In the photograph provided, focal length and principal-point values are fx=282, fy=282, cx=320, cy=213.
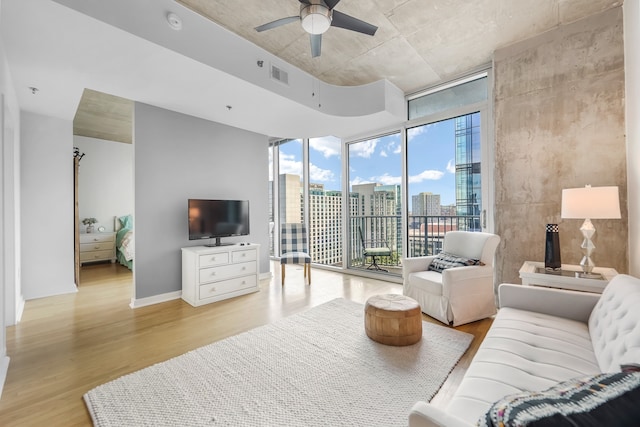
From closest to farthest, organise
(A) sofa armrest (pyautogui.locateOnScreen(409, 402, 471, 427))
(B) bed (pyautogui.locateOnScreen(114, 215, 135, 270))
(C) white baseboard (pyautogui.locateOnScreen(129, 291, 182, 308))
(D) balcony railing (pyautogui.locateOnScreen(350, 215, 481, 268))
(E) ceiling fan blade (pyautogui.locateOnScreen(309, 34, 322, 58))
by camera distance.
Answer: (A) sofa armrest (pyautogui.locateOnScreen(409, 402, 471, 427)) → (E) ceiling fan blade (pyautogui.locateOnScreen(309, 34, 322, 58)) → (C) white baseboard (pyautogui.locateOnScreen(129, 291, 182, 308)) → (D) balcony railing (pyautogui.locateOnScreen(350, 215, 481, 268)) → (B) bed (pyautogui.locateOnScreen(114, 215, 135, 270))

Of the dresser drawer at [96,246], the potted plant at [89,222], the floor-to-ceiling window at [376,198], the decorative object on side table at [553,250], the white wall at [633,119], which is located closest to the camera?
the white wall at [633,119]

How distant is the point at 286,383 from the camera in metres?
1.90

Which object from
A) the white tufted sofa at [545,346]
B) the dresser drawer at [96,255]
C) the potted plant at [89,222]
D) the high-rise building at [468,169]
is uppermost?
the high-rise building at [468,169]

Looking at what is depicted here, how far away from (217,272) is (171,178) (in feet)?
4.61

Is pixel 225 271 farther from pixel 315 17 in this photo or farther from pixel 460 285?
pixel 315 17

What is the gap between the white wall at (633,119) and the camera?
7.61ft

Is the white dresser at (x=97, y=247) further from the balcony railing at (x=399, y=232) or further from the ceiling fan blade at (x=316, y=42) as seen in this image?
the ceiling fan blade at (x=316, y=42)

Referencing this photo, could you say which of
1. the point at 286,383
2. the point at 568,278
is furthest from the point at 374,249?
the point at 286,383

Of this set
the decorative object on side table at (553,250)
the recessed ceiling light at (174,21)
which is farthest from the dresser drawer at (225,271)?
the decorative object on side table at (553,250)

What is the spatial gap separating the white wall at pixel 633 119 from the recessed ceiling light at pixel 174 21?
371 centimetres

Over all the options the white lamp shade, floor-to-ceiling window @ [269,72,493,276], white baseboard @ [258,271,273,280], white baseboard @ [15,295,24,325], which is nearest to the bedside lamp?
the white lamp shade

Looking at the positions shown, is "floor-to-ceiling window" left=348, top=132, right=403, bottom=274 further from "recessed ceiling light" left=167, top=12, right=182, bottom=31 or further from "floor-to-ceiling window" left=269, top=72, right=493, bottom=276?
"recessed ceiling light" left=167, top=12, right=182, bottom=31

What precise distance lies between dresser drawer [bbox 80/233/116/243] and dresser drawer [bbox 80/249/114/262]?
0.80ft

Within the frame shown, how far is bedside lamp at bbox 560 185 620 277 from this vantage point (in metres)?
2.25
